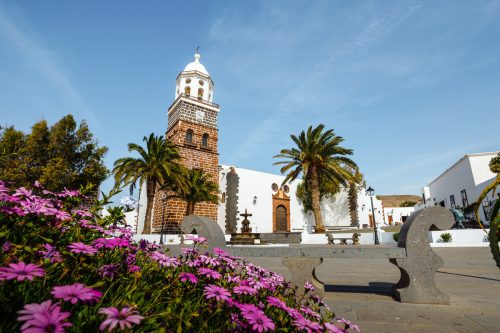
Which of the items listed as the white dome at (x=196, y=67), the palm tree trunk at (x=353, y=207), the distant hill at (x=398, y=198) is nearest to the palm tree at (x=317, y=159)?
the white dome at (x=196, y=67)

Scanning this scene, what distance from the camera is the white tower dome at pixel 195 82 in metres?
24.2

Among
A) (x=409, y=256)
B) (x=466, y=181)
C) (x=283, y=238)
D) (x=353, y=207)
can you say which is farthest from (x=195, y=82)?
(x=466, y=181)

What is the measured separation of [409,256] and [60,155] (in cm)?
2164

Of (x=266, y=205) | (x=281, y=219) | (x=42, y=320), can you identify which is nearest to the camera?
(x=42, y=320)

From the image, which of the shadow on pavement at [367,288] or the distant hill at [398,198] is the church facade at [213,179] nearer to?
the shadow on pavement at [367,288]

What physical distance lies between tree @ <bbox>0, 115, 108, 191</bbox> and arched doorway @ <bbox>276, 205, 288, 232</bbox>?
17285 millimetres

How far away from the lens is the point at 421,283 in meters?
3.41

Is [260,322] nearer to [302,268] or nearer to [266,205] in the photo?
[302,268]

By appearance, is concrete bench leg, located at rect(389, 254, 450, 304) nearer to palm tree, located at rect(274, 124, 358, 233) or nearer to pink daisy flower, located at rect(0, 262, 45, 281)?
pink daisy flower, located at rect(0, 262, 45, 281)

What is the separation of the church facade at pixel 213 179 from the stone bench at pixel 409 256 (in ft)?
55.2

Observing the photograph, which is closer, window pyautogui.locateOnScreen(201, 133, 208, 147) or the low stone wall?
the low stone wall

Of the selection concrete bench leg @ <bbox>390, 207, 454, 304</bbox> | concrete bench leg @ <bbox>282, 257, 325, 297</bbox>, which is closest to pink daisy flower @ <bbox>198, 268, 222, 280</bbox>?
concrete bench leg @ <bbox>282, 257, 325, 297</bbox>

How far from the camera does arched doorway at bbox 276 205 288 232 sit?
2872 cm

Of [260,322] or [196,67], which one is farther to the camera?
[196,67]
